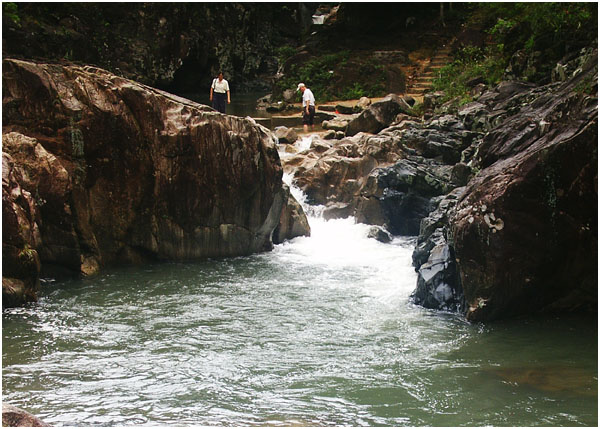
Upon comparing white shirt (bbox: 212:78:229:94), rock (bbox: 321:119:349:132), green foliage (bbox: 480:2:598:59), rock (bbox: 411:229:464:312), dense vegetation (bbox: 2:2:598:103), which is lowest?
rock (bbox: 411:229:464:312)

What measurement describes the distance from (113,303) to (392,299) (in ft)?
14.1

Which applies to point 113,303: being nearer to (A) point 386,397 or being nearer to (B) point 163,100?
(B) point 163,100

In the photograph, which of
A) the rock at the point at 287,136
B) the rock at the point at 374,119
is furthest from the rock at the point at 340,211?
the rock at the point at 374,119

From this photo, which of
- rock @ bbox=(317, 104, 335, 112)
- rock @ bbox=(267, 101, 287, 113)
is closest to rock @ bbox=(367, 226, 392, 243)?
rock @ bbox=(317, 104, 335, 112)

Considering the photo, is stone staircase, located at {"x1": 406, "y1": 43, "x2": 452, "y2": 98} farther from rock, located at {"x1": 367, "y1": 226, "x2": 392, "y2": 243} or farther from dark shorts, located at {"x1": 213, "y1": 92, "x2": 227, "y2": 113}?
rock, located at {"x1": 367, "y1": 226, "x2": 392, "y2": 243}

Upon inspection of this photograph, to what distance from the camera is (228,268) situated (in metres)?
13.2

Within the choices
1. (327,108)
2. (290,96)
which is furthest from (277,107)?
(327,108)

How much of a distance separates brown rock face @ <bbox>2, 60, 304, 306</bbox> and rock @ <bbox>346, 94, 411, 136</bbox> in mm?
7632

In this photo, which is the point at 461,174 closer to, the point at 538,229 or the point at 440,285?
the point at 440,285

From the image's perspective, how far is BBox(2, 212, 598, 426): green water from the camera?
6.75 meters

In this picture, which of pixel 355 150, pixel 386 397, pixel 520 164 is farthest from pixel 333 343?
pixel 355 150

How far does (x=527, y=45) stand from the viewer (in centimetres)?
1839

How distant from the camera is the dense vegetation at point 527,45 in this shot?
52.7ft

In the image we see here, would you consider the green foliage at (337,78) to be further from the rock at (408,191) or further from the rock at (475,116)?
the rock at (408,191)
